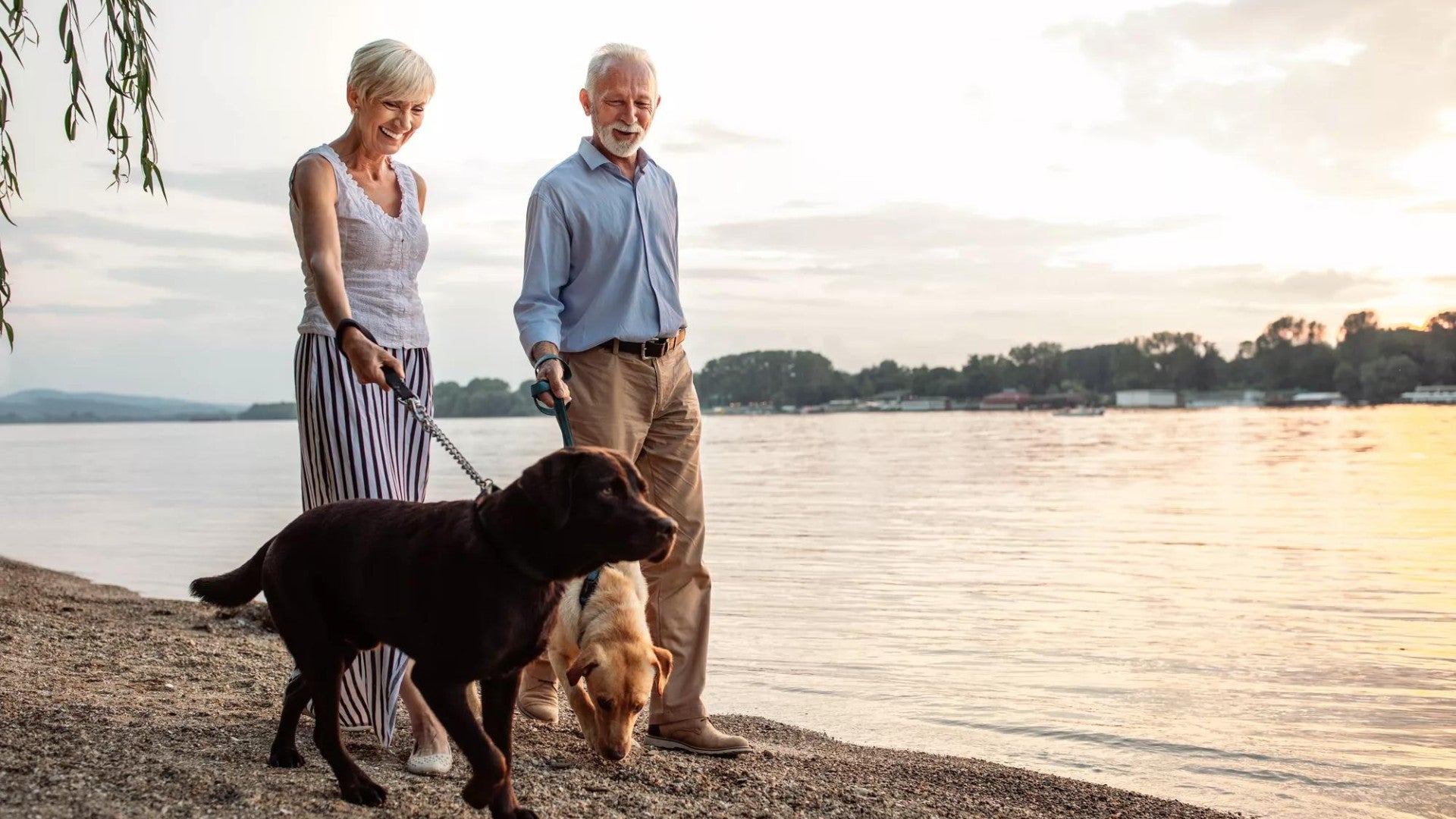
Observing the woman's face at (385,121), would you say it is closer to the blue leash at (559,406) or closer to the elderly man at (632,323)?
the elderly man at (632,323)

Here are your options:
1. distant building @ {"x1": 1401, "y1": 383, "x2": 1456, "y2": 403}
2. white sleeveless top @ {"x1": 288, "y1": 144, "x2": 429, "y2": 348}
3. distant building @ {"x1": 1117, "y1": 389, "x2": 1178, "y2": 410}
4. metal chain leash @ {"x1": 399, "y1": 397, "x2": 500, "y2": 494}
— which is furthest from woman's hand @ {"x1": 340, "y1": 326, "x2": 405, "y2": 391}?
distant building @ {"x1": 1117, "y1": 389, "x2": 1178, "y2": 410}

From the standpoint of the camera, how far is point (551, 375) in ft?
15.5

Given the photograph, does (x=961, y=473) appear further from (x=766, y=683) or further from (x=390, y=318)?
(x=390, y=318)

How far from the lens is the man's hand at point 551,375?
4703 millimetres

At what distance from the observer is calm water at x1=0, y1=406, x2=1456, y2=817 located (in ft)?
22.2

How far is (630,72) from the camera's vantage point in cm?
500

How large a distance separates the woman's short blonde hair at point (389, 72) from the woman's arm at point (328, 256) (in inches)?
13.3

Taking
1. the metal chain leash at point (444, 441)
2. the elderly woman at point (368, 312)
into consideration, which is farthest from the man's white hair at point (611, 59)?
the metal chain leash at point (444, 441)

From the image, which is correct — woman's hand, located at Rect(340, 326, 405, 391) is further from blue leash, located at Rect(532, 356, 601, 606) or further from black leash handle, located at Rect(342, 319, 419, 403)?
blue leash, located at Rect(532, 356, 601, 606)

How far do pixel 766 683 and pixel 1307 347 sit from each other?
467 ft

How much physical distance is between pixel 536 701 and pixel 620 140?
2.66m

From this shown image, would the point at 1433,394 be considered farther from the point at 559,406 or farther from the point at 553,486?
the point at 553,486

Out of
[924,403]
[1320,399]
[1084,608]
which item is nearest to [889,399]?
[924,403]

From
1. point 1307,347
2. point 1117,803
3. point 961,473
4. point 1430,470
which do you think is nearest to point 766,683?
point 1117,803
